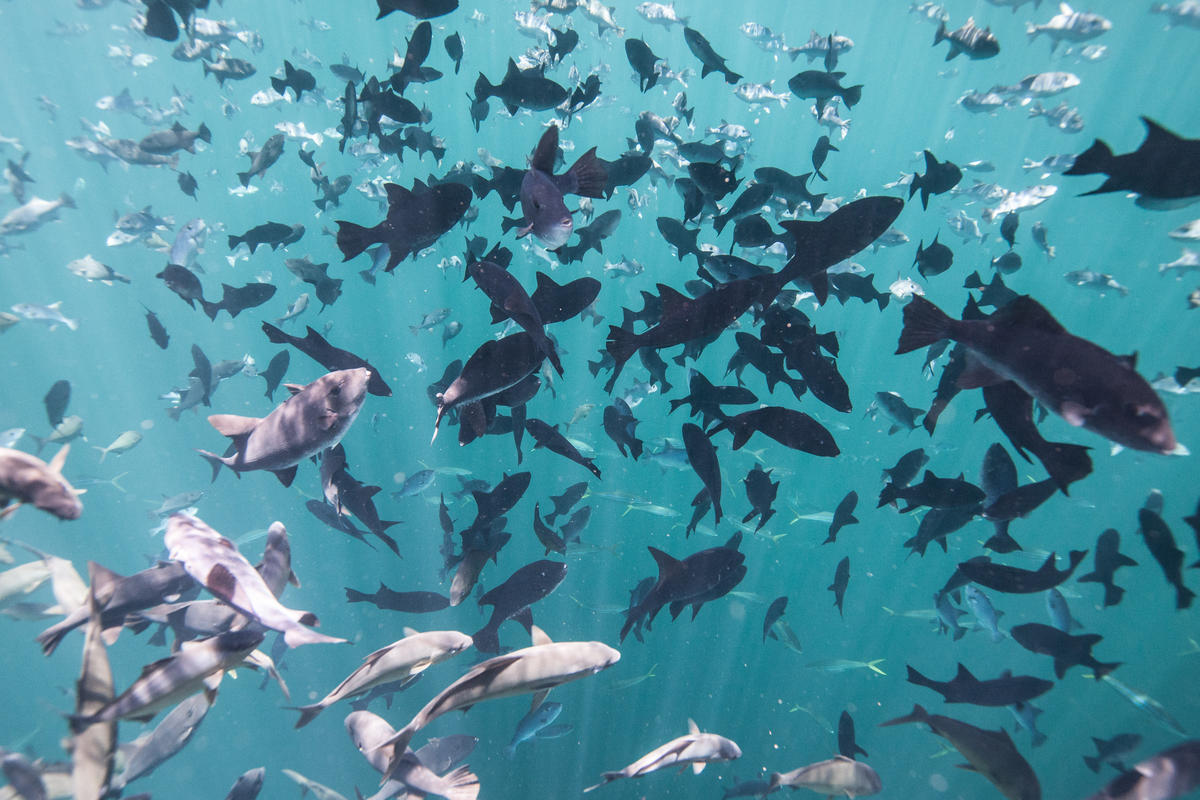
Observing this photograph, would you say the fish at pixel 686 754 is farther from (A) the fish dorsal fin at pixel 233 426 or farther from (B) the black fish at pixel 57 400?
(B) the black fish at pixel 57 400

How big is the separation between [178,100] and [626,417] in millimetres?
16574

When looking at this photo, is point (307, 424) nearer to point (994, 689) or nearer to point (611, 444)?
point (994, 689)

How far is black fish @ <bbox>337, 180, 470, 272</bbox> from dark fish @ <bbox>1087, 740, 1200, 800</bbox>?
4482 millimetres

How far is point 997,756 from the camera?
2.95 meters

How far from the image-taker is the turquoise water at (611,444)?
16781 mm

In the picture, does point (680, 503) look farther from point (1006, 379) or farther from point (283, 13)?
point (283, 13)

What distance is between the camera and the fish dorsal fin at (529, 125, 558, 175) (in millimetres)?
2713

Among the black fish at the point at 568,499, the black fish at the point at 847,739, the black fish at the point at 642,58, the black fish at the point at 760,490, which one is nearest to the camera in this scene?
the black fish at the point at 847,739

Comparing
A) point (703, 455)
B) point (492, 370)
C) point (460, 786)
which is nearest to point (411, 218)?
point (492, 370)

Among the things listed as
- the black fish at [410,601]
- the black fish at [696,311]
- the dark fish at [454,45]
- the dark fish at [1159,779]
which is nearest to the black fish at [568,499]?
the black fish at [410,601]

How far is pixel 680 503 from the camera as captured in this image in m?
30.4

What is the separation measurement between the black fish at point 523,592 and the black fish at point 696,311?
2025 millimetres

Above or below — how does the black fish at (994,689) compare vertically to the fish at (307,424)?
below

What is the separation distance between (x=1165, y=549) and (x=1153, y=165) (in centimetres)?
253
